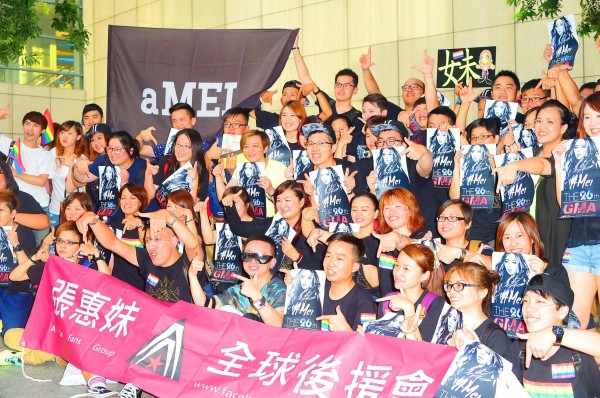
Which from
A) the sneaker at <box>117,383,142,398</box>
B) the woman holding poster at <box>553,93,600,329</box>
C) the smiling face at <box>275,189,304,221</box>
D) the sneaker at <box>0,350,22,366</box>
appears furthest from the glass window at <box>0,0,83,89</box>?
the woman holding poster at <box>553,93,600,329</box>

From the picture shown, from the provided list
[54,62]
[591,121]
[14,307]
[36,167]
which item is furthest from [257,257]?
[54,62]

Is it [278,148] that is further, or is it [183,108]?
[183,108]

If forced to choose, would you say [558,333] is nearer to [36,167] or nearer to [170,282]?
[170,282]

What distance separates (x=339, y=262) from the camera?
19.1 ft

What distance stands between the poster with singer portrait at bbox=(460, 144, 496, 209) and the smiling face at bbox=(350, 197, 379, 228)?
2.23 ft

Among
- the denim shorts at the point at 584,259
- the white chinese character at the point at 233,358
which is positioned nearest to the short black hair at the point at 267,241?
the white chinese character at the point at 233,358

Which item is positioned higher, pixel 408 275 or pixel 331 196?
pixel 331 196

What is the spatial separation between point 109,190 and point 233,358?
10.1 feet

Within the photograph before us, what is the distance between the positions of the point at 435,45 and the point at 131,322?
9117 mm

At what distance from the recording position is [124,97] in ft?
31.0

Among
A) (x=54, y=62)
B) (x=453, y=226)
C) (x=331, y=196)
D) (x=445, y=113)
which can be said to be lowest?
(x=453, y=226)

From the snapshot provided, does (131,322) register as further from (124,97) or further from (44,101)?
(44,101)

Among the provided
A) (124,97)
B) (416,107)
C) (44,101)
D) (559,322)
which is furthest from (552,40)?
(44,101)

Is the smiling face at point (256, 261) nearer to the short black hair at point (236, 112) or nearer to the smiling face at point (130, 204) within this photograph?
the smiling face at point (130, 204)
